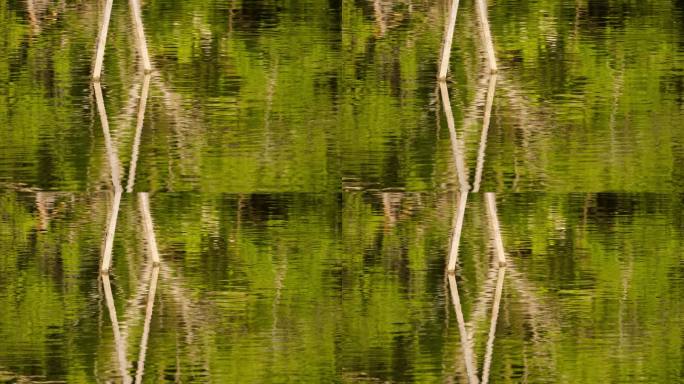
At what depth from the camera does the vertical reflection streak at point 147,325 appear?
2246 mm

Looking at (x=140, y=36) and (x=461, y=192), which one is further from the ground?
(x=140, y=36)

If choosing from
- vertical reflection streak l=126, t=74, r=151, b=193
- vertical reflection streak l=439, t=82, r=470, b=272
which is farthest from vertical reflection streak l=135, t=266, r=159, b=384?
vertical reflection streak l=439, t=82, r=470, b=272

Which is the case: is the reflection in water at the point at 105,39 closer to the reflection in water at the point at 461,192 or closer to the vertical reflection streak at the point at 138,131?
the vertical reflection streak at the point at 138,131

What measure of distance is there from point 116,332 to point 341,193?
17.0 inches

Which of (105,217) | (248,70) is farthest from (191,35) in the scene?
(105,217)

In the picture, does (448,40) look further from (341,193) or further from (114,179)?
(114,179)

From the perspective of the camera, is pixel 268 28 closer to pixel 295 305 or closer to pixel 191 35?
pixel 191 35

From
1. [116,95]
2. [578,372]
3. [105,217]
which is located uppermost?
[116,95]

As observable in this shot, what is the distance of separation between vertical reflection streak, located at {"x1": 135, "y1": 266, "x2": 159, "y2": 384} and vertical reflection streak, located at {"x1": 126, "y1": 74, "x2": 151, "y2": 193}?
15 cm

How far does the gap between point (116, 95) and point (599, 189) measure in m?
0.84

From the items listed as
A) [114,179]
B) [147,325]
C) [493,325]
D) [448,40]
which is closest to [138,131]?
[114,179]

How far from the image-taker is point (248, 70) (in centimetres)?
246

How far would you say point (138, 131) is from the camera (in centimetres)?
242

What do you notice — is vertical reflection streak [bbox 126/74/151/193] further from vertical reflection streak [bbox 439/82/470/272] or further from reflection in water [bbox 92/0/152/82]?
vertical reflection streak [bbox 439/82/470/272]
